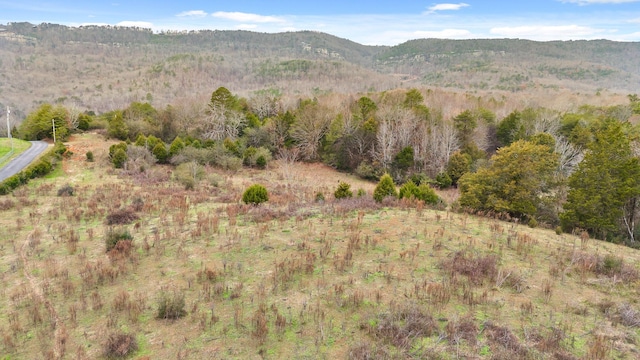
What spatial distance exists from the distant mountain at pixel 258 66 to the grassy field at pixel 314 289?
62.9 metres

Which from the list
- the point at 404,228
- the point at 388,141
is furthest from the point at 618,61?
the point at 404,228

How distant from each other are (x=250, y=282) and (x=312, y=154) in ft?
103

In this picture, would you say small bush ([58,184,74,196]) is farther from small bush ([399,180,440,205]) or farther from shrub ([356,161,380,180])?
shrub ([356,161,380,180])

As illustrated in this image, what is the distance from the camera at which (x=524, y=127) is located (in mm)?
37656

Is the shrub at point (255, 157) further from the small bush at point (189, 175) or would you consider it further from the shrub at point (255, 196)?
the shrub at point (255, 196)

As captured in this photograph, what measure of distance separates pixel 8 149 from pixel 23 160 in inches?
176

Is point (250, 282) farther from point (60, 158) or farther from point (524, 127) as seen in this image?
point (524, 127)

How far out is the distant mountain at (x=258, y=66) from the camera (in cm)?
9762

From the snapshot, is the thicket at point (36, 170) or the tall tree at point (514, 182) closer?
the tall tree at point (514, 182)

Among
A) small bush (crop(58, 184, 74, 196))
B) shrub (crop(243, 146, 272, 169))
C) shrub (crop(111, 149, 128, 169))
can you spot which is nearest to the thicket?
small bush (crop(58, 184, 74, 196))

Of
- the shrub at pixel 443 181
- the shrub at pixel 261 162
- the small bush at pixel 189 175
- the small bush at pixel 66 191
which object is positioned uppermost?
the small bush at pixel 66 191

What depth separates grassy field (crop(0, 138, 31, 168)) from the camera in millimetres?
28188

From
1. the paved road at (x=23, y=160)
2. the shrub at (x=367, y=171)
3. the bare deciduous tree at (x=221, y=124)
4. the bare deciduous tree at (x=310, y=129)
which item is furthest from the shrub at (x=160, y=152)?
the shrub at (x=367, y=171)

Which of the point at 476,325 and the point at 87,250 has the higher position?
the point at 476,325
